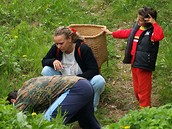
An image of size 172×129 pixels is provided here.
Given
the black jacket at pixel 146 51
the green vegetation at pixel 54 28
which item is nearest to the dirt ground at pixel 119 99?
the green vegetation at pixel 54 28

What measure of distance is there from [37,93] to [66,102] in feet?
1.01

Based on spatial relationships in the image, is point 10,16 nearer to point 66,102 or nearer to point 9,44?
point 9,44

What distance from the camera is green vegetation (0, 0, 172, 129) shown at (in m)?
6.71

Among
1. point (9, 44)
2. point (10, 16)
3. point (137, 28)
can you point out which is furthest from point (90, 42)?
point (10, 16)

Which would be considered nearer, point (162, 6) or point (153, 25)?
point (153, 25)

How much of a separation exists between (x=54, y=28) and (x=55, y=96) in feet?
12.5

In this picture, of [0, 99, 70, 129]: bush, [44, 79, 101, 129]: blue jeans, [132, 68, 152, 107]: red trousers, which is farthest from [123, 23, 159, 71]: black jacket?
[0, 99, 70, 129]: bush

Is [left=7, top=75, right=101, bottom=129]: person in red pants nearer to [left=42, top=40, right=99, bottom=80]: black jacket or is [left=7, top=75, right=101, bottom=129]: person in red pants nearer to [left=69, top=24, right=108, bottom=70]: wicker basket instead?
[left=42, top=40, right=99, bottom=80]: black jacket

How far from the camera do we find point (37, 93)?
472 centimetres

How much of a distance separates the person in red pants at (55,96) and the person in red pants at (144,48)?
119 cm

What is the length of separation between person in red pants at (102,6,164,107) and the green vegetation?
0.57 m

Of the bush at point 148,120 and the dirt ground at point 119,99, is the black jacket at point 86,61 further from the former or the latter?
the bush at point 148,120

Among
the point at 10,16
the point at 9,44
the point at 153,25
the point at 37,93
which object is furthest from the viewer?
the point at 10,16

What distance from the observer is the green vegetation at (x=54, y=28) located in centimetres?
671
